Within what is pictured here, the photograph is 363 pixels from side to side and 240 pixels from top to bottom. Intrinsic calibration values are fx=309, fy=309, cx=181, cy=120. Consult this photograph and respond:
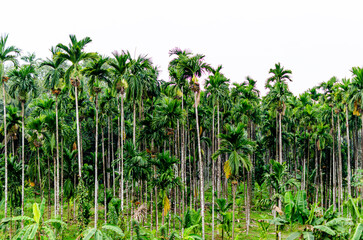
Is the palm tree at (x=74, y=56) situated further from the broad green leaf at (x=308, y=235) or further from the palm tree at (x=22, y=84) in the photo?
the broad green leaf at (x=308, y=235)

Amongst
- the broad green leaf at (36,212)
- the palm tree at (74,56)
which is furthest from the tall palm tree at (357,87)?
the broad green leaf at (36,212)

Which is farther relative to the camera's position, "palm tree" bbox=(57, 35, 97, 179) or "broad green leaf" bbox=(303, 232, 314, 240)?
"palm tree" bbox=(57, 35, 97, 179)

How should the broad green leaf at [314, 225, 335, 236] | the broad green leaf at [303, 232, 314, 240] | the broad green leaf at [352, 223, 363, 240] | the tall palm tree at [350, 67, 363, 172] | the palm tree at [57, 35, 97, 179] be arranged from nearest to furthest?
the broad green leaf at [352, 223, 363, 240] → the broad green leaf at [314, 225, 335, 236] → the broad green leaf at [303, 232, 314, 240] → the palm tree at [57, 35, 97, 179] → the tall palm tree at [350, 67, 363, 172]

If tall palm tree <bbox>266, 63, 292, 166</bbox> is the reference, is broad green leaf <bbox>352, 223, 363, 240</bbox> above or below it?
below

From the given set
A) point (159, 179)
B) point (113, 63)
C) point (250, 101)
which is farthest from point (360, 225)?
point (250, 101)

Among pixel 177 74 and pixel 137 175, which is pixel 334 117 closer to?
pixel 177 74

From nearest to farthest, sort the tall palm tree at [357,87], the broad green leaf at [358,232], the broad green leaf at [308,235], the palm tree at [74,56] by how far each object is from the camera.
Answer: the broad green leaf at [358,232] → the broad green leaf at [308,235] → the palm tree at [74,56] → the tall palm tree at [357,87]

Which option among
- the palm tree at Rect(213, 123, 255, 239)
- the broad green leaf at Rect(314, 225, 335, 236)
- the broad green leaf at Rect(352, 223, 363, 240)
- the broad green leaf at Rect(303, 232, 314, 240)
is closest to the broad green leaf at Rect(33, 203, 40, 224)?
the broad green leaf at Rect(303, 232, 314, 240)

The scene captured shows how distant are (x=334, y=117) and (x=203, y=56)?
840 inches

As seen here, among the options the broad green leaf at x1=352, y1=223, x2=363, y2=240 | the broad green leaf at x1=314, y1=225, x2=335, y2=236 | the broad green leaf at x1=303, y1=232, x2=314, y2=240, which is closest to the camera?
the broad green leaf at x1=352, y1=223, x2=363, y2=240

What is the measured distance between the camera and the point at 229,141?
76.1 feet

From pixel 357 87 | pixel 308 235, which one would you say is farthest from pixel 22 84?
pixel 357 87

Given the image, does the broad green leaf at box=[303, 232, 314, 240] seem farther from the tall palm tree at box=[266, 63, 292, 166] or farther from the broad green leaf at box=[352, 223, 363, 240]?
the tall palm tree at box=[266, 63, 292, 166]

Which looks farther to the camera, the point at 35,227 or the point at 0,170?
the point at 0,170
